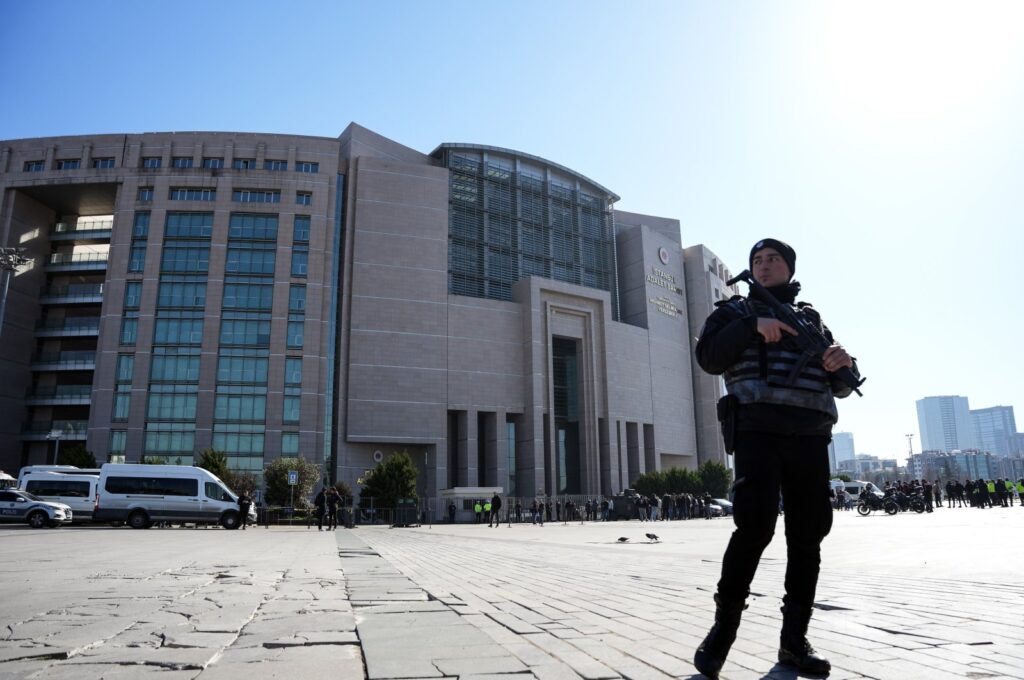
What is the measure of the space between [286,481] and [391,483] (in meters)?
7.11

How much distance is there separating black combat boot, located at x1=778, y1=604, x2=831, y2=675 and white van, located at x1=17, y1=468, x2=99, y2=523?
32439 mm

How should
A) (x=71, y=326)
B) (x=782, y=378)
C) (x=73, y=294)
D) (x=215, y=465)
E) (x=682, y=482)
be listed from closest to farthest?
(x=782, y=378), (x=215, y=465), (x=71, y=326), (x=73, y=294), (x=682, y=482)

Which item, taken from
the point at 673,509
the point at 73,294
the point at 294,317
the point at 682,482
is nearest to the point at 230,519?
the point at 294,317

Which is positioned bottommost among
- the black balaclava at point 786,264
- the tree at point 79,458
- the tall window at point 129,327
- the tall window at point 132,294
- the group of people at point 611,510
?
the group of people at point 611,510

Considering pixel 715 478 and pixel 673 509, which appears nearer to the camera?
pixel 673 509

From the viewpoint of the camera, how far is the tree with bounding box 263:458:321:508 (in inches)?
1748

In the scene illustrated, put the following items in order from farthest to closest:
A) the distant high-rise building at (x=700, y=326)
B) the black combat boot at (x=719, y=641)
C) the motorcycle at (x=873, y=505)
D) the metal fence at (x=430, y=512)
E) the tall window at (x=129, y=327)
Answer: the distant high-rise building at (x=700, y=326)
the tall window at (x=129, y=327)
the metal fence at (x=430, y=512)
the motorcycle at (x=873, y=505)
the black combat boot at (x=719, y=641)

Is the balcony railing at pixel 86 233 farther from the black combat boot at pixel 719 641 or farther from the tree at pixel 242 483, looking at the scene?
the black combat boot at pixel 719 641

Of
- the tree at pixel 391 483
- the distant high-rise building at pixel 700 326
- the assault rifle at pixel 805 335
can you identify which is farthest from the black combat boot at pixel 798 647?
the distant high-rise building at pixel 700 326

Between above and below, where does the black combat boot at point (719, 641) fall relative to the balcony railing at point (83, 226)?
below

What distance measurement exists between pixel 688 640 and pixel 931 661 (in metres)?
1.03

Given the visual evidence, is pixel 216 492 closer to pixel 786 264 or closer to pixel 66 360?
pixel 786 264

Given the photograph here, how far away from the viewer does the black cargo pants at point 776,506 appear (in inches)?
114

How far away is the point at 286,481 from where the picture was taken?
4434 cm
